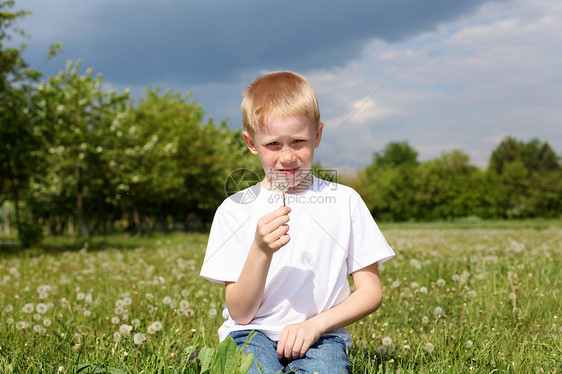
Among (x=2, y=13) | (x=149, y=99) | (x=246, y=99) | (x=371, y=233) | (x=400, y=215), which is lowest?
(x=400, y=215)

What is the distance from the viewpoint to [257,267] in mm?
2334

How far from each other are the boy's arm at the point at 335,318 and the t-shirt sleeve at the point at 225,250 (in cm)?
49

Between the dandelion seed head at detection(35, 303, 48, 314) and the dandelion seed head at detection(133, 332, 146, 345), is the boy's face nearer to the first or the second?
the dandelion seed head at detection(133, 332, 146, 345)

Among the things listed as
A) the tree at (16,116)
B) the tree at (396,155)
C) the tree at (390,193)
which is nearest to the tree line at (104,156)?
the tree at (16,116)

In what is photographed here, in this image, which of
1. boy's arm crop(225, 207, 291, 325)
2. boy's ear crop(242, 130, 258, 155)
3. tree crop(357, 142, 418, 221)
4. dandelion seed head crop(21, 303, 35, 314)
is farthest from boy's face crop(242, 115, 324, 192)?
tree crop(357, 142, 418, 221)

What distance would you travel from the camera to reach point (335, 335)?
2.58 metres

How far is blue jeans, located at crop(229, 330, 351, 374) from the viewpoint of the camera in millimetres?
2326

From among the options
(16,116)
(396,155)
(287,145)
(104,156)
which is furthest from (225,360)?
(396,155)

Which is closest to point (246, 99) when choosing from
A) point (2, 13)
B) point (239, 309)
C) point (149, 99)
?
point (239, 309)

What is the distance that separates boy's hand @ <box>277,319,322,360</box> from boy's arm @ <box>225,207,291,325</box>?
25 cm

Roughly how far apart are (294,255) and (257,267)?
0.32 m

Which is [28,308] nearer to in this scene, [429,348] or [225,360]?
[225,360]

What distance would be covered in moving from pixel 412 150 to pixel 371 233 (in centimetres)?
10820

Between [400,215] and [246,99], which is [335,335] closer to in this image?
[246,99]
